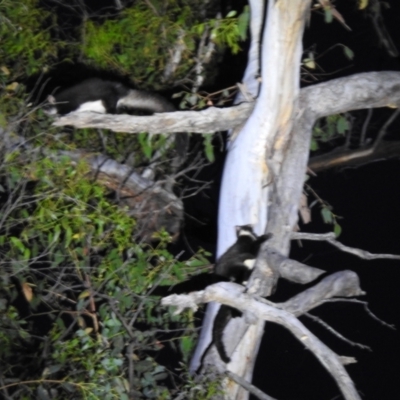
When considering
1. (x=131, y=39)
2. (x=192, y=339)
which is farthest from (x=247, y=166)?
(x=131, y=39)

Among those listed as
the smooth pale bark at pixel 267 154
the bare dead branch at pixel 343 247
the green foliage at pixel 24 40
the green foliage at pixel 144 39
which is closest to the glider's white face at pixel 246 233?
the smooth pale bark at pixel 267 154

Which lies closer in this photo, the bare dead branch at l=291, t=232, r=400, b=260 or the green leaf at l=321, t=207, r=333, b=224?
the bare dead branch at l=291, t=232, r=400, b=260

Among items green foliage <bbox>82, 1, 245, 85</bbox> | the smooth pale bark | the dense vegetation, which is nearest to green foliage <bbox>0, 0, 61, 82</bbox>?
the dense vegetation

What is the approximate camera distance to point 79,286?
14.2 ft

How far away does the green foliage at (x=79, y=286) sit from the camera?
3.81m

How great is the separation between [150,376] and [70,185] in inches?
38.3

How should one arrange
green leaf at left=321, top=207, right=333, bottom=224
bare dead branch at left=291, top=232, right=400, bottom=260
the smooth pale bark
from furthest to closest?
green leaf at left=321, top=207, right=333, bottom=224
the smooth pale bark
bare dead branch at left=291, top=232, right=400, bottom=260

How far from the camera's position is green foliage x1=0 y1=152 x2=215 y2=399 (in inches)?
150

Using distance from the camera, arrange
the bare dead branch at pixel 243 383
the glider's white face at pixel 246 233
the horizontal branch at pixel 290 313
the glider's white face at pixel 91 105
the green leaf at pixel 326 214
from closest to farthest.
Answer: the horizontal branch at pixel 290 313 → the bare dead branch at pixel 243 383 → the glider's white face at pixel 246 233 → the green leaf at pixel 326 214 → the glider's white face at pixel 91 105

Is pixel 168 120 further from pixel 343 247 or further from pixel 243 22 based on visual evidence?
pixel 343 247

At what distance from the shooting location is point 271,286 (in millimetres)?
3832

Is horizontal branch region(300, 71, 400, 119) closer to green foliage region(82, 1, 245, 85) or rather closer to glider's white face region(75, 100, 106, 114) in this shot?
green foliage region(82, 1, 245, 85)

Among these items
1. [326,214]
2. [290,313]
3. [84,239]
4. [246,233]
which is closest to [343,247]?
[246,233]

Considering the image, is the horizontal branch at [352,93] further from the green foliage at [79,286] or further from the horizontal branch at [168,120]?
the green foliage at [79,286]
